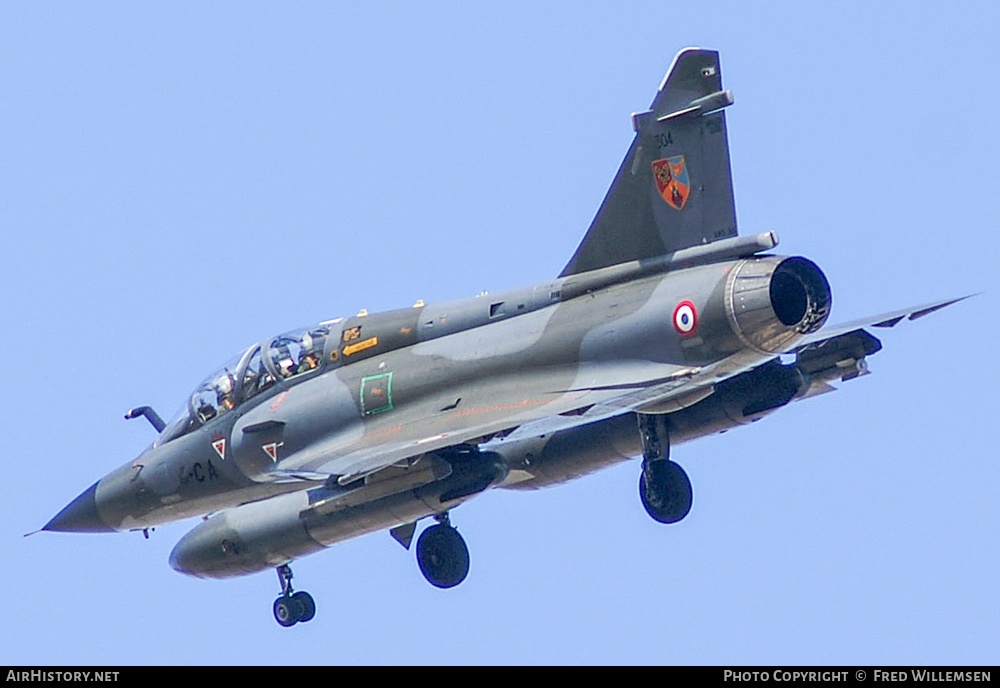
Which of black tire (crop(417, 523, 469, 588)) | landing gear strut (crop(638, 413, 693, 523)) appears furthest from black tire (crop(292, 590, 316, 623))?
landing gear strut (crop(638, 413, 693, 523))

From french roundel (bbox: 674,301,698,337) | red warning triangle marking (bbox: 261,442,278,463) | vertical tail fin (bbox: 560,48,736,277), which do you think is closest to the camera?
french roundel (bbox: 674,301,698,337)

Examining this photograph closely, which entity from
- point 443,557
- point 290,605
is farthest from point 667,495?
point 290,605

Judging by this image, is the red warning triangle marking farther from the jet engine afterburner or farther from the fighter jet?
the jet engine afterburner

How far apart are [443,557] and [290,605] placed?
2.60 metres

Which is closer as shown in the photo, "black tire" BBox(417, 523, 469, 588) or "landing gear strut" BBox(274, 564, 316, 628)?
"black tire" BBox(417, 523, 469, 588)

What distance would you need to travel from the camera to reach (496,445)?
2608 cm

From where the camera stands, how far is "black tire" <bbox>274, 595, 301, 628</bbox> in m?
27.5

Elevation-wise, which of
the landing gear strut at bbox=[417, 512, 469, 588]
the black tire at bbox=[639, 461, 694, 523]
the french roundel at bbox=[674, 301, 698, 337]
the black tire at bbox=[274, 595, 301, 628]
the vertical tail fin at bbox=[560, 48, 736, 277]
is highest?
the vertical tail fin at bbox=[560, 48, 736, 277]

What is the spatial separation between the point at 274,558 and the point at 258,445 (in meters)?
1.45

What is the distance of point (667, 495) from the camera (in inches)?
960

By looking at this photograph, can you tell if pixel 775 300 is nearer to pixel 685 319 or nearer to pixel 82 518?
pixel 685 319

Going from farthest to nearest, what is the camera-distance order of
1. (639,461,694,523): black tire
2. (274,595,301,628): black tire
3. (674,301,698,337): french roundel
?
(274,595,301,628): black tire < (639,461,694,523): black tire < (674,301,698,337): french roundel

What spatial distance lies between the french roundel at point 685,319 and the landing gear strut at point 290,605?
7576mm
